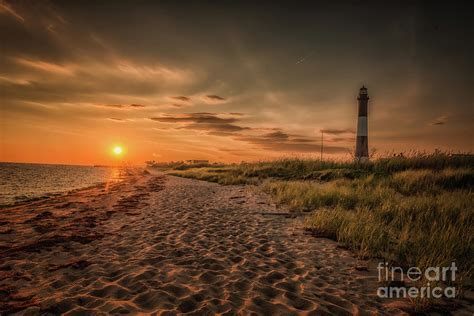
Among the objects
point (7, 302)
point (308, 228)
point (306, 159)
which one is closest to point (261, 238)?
point (308, 228)

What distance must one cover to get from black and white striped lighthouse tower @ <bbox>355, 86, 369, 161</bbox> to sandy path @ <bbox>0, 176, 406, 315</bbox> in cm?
2309

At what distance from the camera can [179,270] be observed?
5090 millimetres

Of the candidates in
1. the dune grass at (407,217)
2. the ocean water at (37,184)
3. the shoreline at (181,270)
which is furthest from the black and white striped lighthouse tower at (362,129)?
the ocean water at (37,184)

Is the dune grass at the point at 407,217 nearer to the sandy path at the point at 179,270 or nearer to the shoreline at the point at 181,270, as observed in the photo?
the shoreline at the point at 181,270

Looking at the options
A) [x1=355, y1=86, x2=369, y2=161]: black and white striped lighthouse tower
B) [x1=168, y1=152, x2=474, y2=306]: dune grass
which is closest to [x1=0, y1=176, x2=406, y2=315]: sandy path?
[x1=168, y1=152, x2=474, y2=306]: dune grass

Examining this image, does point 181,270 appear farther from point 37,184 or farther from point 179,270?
point 37,184

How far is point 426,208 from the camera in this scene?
8820mm

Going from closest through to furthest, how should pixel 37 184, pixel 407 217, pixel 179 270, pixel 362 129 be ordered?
pixel 179 270
pixel 407 217
pixel 37 184
pixel 362 129

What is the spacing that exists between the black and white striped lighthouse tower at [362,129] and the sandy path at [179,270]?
75.8ft

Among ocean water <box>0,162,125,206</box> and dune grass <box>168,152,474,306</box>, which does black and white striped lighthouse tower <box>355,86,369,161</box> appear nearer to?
dune grass <box>168,152,474,306</box>

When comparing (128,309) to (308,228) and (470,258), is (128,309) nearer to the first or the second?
(308,228)

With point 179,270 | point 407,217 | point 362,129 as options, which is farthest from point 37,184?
point 362,129

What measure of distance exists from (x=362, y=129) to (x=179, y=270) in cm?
2985

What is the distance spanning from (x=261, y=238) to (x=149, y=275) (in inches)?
137
